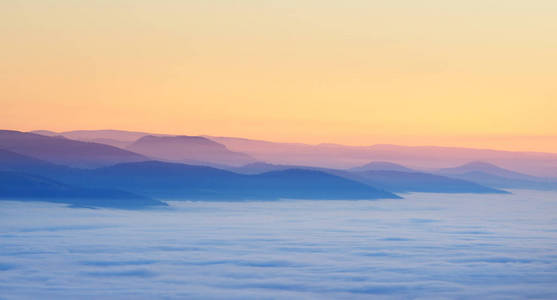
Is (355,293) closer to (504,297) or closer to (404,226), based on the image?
(504,297)

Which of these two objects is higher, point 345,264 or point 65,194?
point 65,194

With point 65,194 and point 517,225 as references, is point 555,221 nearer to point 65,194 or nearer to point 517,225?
point 517,225

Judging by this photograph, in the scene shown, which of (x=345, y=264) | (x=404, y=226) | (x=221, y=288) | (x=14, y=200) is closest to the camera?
(x=221, y=288)

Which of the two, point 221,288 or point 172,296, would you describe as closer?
point 172,296

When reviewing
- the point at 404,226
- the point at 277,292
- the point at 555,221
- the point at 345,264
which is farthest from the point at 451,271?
the point at 555,221

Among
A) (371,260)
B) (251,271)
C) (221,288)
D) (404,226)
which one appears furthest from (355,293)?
(404,226)

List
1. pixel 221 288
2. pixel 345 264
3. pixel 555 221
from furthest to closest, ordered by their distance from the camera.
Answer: pixel 555 221 → pixel 345 264 → pixel 221 288
